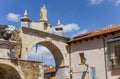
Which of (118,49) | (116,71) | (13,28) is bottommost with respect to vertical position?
(116,71)

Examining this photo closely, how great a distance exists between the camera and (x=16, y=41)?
71.8 feet

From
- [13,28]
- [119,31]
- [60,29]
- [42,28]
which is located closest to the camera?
[13,28]

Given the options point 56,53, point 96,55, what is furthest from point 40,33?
point 96,55

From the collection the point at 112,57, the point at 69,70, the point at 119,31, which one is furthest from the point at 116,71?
the point at 69,70

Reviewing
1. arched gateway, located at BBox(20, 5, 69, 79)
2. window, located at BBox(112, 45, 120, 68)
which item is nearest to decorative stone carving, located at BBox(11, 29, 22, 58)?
arched gateway, located at BBox(20, 5, 69, 79)

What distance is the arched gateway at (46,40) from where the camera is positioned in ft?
74.2

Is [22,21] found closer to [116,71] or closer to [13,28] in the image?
[13,28]

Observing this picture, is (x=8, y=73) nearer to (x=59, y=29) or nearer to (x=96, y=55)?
(x=59, y=29)

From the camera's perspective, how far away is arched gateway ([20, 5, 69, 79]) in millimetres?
22625

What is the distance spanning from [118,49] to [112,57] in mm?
830

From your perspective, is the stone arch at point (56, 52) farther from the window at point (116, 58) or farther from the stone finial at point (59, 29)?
the window at point (116, 58)

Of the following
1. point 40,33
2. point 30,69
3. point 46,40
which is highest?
point 40,33

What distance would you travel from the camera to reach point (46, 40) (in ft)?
81.3

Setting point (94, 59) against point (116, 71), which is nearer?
point (116, 71)
